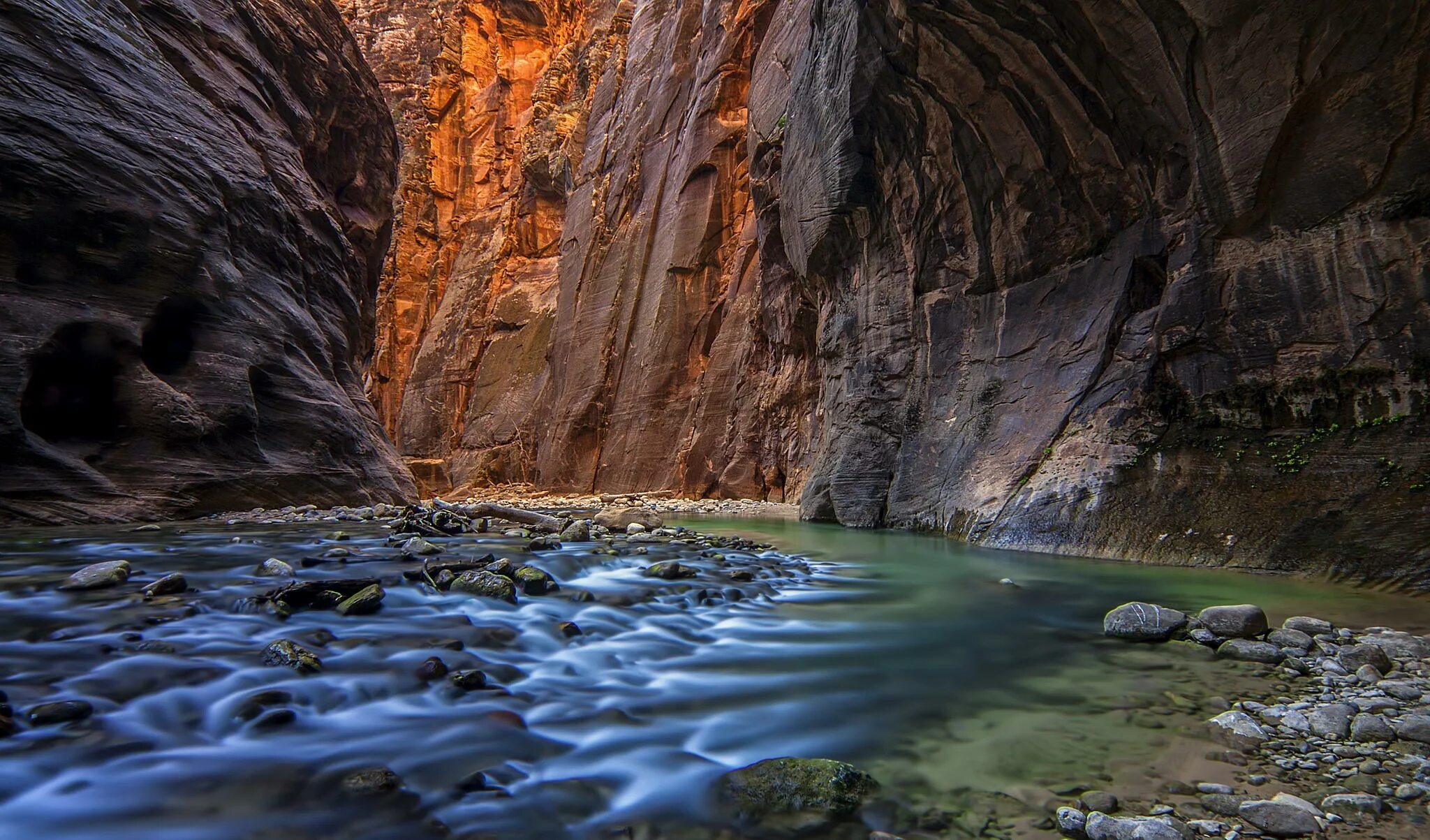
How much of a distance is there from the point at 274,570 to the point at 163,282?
24.5 ft

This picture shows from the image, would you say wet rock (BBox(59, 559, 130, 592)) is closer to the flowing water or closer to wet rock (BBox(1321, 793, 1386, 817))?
the flowing water

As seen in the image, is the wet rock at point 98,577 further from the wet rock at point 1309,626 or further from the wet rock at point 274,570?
the wet rock at point 1309,626

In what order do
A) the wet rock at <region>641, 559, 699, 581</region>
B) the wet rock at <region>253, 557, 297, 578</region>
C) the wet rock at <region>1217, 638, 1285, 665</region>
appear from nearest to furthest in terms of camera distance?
the wet rock at <region>1217, 638, 1285, 665</region>, the wet rock at <region>253, 557, 297, 578</region>, the wet rock at <region>641, 559, 699, 581</region>

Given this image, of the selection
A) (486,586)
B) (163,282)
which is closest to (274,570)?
(486,586)

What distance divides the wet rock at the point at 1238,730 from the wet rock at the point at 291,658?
3298 mm

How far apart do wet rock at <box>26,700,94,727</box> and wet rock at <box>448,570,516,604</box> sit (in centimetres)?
204

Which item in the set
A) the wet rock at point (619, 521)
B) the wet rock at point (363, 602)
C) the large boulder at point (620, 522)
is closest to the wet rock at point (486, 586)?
the wet rock at point (363, 602)

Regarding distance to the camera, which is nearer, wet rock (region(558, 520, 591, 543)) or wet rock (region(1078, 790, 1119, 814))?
wet rock (region(1078, 790, 1119, 814))

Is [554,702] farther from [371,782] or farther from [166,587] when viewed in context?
[166,587]

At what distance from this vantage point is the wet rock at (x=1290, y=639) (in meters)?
3.33

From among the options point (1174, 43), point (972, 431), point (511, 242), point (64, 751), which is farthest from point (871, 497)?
point (511, 242)

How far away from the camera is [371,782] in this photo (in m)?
1.88

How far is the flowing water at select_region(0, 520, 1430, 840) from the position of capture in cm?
180

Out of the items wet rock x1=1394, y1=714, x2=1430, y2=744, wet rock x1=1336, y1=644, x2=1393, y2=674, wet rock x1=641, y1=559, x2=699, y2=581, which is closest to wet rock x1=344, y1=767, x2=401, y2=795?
wet rock x1=1394, y1=714, x2=1430, y2=744
